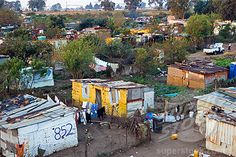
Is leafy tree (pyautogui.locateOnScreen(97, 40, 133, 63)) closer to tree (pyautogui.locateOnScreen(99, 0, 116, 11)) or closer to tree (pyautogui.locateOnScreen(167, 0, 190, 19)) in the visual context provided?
tree (pyautogui.locateOnScreen(167, 0, 190, 19))

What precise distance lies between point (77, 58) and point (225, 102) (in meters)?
10.7

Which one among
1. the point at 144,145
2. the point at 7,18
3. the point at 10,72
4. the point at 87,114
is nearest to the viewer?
the point at 144,145

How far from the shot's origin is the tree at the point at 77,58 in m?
22.5

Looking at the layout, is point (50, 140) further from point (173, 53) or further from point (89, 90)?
point (173, 53)

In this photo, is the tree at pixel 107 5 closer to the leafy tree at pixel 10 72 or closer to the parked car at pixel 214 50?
the parked car at pixel 214 50

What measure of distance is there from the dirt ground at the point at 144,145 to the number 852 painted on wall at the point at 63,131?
0.56 metres

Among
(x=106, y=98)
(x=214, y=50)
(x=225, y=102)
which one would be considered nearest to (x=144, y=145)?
(x=225, y=102)

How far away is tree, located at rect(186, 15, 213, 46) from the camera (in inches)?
1532

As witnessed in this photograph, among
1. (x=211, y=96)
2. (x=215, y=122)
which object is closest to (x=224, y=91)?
(x=211, y=96)

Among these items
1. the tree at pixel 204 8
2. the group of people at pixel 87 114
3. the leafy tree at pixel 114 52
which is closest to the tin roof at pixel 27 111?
the group of people at pixel 87 114

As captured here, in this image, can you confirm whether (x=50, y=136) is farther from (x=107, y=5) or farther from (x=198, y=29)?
(x=107, y=5)

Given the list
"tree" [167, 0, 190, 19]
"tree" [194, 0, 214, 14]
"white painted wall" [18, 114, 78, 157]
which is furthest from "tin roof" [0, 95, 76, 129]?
"tree" [194, 0, 214, 14]

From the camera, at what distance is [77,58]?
2247 centimetres

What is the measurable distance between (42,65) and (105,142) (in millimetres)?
8830
